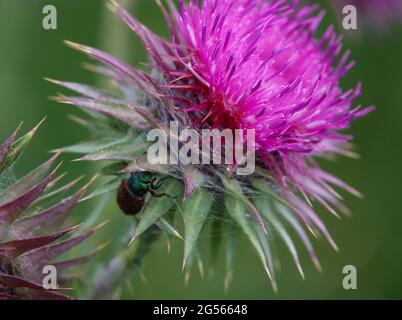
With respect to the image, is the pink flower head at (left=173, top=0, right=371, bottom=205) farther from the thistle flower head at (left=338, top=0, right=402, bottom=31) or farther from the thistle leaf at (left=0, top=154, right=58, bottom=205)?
the thistle flower head at (left=338, top=0, right=402, bottom=31)

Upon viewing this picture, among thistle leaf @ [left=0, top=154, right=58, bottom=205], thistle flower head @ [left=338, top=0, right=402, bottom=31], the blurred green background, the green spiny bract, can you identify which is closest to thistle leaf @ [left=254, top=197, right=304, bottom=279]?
the green spiny bract

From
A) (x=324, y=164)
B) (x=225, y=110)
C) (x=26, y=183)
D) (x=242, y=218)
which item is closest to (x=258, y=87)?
(x=225, y=110)

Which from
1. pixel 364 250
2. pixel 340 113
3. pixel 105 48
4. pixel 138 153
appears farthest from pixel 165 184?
pixel 364 250

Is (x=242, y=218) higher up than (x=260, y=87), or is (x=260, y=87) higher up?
(x=260, y=87)

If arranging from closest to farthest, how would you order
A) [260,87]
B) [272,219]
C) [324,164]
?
1. [260,87]
2. [272,219]
3. [324,164]

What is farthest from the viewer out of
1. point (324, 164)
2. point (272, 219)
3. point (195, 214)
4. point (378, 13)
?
point (324, 164)

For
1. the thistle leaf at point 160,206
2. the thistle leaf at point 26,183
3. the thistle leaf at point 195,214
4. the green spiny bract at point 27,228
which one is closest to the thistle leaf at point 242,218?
the thistle leaf at point 195,214

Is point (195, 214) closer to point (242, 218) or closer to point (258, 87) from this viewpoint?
point (242, 218)
